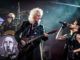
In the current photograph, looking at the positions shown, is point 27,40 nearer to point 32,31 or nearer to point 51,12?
point 32,31

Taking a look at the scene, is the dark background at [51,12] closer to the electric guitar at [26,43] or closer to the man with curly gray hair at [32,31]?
the man with curly gray hair at [32,31]

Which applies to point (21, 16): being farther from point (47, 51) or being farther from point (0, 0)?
point (47, 51)

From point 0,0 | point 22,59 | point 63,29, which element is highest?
point 0,0

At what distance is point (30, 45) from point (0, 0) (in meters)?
0.75

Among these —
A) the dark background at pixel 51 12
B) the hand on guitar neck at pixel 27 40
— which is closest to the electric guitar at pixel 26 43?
the hand on guitar neck at pixel 27 40

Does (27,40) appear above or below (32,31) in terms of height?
below

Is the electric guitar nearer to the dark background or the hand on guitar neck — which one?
the hand on guitar neck

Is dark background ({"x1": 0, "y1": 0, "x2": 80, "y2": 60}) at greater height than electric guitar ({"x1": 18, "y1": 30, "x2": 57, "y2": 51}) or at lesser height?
greater

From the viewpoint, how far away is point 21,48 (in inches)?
116

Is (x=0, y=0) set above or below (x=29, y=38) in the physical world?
above

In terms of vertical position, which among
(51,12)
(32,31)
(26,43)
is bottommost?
(26,43)

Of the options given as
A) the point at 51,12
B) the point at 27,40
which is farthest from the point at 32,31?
the point at 51,12

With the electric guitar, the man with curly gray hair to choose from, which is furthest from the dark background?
the electric guitar

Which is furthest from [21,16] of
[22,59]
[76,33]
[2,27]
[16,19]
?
[76,33]
